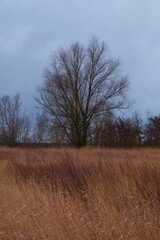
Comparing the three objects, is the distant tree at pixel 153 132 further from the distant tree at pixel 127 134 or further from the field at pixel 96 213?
the field at pixel 96 213

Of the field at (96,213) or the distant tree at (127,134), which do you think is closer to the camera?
the field at (96,213)

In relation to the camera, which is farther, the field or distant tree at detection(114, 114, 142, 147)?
distant tree at detection(114, 114, 142, 147)

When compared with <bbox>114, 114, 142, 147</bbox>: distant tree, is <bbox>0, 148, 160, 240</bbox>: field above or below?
below

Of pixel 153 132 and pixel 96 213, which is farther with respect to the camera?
pixel 153 132

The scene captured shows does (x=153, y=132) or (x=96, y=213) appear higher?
(x=153, y=132)

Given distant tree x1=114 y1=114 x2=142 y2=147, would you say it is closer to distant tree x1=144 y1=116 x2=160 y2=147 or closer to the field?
distant tree x1=144 y1=116 x2=160 y2=147

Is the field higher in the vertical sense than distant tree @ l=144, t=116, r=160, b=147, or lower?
lower

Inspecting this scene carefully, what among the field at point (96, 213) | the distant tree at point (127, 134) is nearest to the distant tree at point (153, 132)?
the distant tree at point (127, 134)

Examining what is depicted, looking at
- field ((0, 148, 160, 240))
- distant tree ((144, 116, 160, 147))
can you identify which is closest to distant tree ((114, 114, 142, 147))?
distant tree ((144, 116, 160, 147))

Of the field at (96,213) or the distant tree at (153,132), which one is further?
the distant tree at (153,132)

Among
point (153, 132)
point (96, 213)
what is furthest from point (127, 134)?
point (96, 213)

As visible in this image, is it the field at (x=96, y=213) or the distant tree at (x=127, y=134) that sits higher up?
the distant tree at (x=127, y=134)

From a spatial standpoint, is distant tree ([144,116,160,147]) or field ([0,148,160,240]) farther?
distant tree ([144,116,160,147])

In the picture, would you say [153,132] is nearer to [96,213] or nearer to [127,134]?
[127,134]
